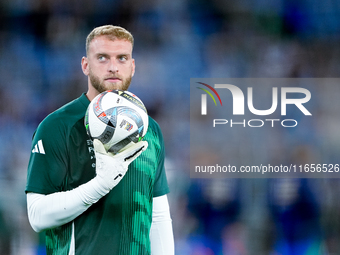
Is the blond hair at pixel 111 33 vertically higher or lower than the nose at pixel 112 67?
higher

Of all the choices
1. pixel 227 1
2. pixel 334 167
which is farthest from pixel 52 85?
pixel 334 167

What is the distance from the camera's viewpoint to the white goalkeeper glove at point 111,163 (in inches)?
50.8

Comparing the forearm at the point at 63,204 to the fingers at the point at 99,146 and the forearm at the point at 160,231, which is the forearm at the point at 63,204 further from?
the forearm at the point at 160,231

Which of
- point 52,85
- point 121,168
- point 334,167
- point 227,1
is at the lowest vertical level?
point 121,168

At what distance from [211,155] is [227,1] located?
150cm

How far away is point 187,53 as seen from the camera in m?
3.53

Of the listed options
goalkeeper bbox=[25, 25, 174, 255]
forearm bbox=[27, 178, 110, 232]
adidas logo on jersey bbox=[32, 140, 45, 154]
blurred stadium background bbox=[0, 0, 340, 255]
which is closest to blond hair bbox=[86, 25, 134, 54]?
goalkeeper bbox=[25, 25, 174, 255]

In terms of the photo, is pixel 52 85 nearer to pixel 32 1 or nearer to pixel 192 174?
pixel 32 1

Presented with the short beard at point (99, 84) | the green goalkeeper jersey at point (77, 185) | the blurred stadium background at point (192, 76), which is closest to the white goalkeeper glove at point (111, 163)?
the green goalkeeper jersey at point (77, 185)

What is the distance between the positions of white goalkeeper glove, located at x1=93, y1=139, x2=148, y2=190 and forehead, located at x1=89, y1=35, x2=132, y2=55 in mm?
496

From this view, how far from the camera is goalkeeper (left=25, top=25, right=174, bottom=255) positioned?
52.1 inches

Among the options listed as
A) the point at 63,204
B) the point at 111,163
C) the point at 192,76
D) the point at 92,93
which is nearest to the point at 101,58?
the point at 92,93

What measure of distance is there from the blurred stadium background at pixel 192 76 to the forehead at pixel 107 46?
6.24 ft

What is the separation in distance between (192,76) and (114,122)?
88.8 inches
